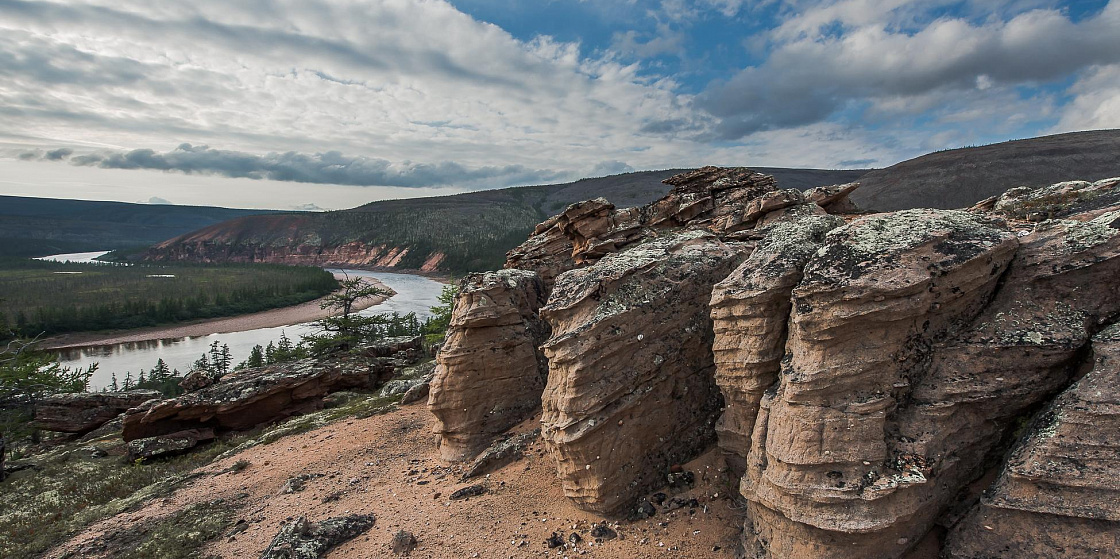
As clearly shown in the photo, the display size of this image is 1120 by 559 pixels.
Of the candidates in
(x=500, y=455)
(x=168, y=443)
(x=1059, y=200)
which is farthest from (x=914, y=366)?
(x=168, y=443)

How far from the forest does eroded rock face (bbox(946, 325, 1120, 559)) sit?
279 ft

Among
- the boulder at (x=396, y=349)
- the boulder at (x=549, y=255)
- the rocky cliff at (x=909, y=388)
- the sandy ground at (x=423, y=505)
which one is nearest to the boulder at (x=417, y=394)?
the sandy ground at (x=423, y=505)

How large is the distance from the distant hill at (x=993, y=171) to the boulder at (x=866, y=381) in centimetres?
4960

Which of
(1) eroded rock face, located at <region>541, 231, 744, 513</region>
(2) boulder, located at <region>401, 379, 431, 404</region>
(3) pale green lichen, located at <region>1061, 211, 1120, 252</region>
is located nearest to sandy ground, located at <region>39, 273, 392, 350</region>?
(2) boulder, located at <region>401, 379, 431, 404</region>

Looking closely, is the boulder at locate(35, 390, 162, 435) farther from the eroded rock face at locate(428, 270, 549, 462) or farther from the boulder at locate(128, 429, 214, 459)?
the eroded rock face at locate(428, 270, 549, 462)

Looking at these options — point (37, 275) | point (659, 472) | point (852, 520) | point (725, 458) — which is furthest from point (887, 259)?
point (37, 275)

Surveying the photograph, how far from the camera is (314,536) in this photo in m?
11.5

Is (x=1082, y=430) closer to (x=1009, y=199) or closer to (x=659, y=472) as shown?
(x=659, y=472)

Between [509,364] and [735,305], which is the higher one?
[735,305]

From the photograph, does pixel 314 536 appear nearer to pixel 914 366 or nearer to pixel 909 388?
pixel 909 388

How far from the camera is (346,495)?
1442cm

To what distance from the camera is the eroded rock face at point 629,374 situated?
10.7 meters

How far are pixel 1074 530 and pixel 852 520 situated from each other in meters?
2.48

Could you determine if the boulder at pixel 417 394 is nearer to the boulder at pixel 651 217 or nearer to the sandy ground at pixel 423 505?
the sandy ground at pixel 423 505
